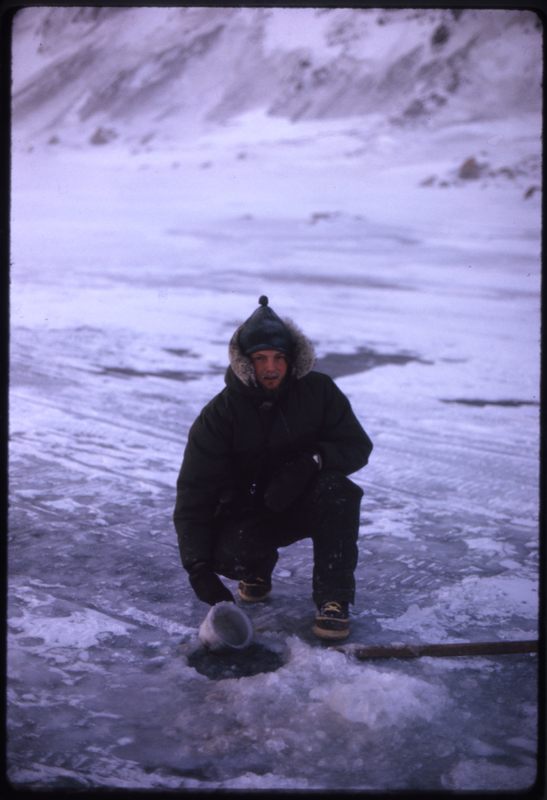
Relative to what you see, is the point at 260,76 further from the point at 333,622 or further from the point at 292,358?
the point at 333,622

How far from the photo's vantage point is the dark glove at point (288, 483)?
2971 mm

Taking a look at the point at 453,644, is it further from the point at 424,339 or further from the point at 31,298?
the point at 31,298

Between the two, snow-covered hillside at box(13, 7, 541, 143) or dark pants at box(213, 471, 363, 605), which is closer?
dark pants at box(213, 471, 363, 605)

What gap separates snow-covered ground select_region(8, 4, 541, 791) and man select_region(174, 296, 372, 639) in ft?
0.83

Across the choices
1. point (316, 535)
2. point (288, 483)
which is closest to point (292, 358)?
point (288, 483)

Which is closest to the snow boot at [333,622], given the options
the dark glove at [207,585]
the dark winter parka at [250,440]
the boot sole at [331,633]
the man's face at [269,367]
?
the boot sole at [331,633]

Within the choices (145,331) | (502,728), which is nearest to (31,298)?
(145,331)

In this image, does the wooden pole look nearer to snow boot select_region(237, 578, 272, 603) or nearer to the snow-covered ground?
the snow-covered ground

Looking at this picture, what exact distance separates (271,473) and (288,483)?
4.5 inches

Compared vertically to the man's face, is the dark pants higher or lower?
lower

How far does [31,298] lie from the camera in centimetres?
968

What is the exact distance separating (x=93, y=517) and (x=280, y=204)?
44.6 feet

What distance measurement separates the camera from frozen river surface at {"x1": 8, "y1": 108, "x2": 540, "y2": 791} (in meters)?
2.40

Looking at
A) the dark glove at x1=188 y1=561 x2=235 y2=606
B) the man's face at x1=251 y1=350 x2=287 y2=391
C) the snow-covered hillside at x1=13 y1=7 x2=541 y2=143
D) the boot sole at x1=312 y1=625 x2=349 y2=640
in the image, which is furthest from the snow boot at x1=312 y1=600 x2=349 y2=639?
the snow-covered hillside at x1=13 y1=7 x2=541 y2=143
